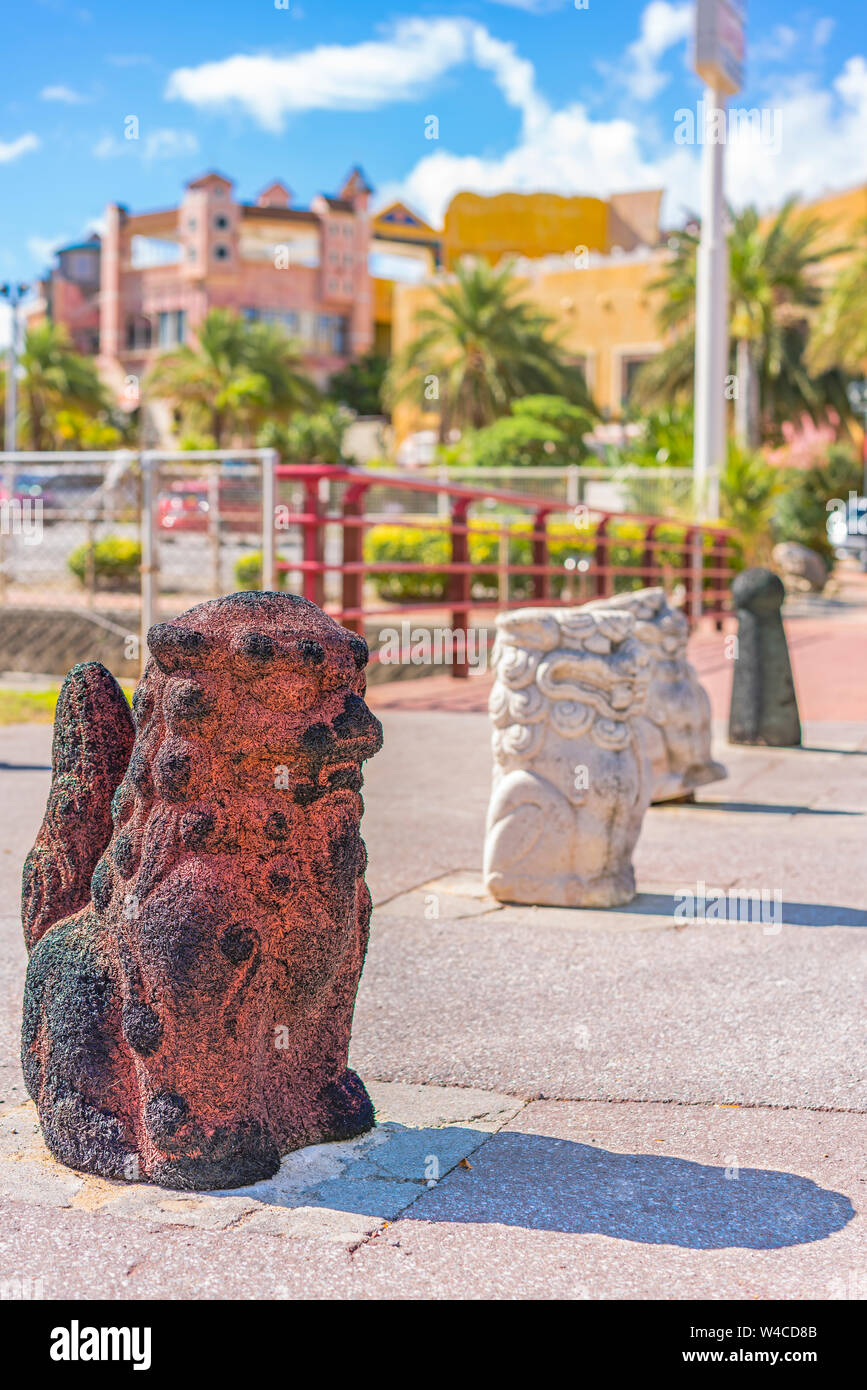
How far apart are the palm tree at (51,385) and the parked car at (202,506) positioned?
31.8 m

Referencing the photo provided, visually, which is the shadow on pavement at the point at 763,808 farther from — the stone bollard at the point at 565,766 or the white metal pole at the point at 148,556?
the white metal pole at the point at 148,556

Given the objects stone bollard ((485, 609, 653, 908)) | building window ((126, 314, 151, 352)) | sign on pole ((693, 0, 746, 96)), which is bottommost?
stone bollard ((485, 609, 653, 908))

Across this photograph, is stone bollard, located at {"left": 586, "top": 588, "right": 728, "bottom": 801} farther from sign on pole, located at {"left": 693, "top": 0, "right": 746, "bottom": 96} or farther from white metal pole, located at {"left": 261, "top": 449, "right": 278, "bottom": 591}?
sign on pole, located at {"left": 693, "top": 0, "right": 746, "bottom": 96}

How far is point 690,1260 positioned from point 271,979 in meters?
0.99

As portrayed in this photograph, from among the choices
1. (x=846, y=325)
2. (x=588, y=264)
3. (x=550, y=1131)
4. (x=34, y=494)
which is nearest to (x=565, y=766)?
(x=550, y=1131)

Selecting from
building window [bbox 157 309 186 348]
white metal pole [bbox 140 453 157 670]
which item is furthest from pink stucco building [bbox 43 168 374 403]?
white metal pole [bbox 140 453 157 670]

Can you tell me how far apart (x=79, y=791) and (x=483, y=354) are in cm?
4210

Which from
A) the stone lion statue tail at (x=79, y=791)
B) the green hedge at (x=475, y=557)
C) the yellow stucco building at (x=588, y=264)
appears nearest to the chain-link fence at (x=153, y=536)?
the green hedge at (x=475, y=557)

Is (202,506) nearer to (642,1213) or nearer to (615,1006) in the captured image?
(615,1006)

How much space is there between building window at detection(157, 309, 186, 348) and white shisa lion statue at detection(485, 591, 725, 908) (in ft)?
208

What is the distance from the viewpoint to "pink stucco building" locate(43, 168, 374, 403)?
6488cm

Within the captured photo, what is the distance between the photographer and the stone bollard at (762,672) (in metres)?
9.18

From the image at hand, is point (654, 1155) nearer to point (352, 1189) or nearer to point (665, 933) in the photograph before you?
point (352, 1189)
